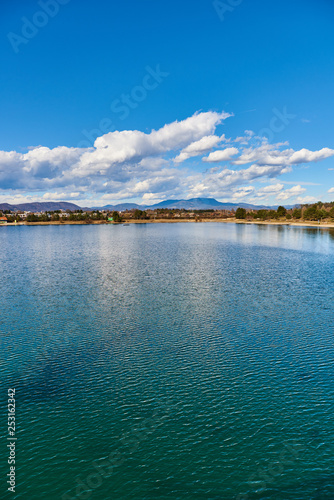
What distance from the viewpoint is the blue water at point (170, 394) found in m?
19.9

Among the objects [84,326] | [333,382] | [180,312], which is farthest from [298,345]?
[84,326]

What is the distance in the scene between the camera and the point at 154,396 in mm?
28156

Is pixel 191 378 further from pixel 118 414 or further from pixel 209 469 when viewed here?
pixel 209 469

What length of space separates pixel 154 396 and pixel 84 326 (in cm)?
2033

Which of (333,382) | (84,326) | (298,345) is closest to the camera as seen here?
(333,382)

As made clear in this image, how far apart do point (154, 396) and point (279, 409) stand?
35.0 feet

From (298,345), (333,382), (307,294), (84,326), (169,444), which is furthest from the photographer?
(307,294)

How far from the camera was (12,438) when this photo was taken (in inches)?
923

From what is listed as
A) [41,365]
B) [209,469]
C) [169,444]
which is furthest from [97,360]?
[209,469]

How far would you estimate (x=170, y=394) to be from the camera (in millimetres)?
28500

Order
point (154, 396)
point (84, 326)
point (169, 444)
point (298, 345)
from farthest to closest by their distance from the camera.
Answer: point (84, 326), point (298, 345), point (154, 396), point (169, 444)

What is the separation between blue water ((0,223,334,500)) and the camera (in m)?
19.9

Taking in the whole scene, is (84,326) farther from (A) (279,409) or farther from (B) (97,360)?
(A) (279,409)

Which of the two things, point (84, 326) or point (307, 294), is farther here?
point (307, 294)
